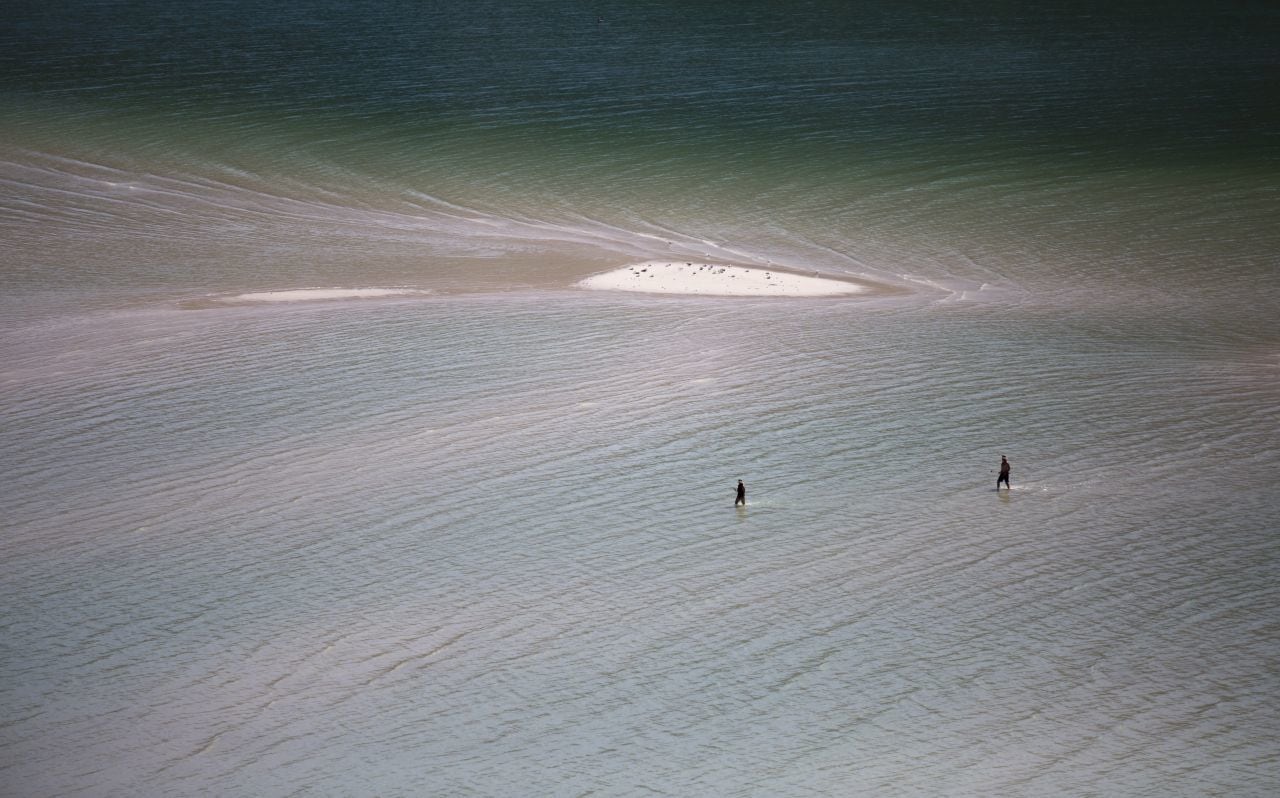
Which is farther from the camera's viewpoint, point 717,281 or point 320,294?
point 717,281

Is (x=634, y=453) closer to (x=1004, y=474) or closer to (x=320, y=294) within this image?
(x=1004, y=474)

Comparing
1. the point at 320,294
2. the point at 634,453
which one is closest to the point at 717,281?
the point at 320,294

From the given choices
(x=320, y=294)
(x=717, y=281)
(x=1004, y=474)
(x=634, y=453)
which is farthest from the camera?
(x=717, y=281)

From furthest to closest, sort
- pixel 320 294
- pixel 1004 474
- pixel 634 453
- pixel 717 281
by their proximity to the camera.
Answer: pixel 717 281 < pixel 320 294 < pixel 634 453 < pixel 1004 474

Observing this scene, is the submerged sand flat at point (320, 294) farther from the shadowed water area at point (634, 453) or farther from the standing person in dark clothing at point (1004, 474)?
the standing person in dark clothing at point (1004, 474)

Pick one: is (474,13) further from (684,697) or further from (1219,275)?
(684,697)

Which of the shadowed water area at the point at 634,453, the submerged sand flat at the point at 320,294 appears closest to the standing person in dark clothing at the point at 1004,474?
the shadowed water area at the point at 634,453

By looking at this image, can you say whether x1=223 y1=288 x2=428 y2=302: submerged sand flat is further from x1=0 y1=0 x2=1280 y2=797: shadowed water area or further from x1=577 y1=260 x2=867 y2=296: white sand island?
x1=577 y1=260 x2=867 y2=296: white sand island

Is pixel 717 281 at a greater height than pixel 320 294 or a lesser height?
lesser
